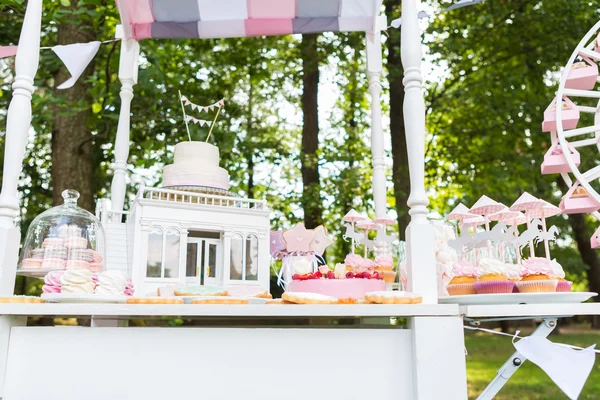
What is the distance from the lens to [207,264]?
2842 millimetres

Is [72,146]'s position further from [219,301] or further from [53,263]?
[219,301]

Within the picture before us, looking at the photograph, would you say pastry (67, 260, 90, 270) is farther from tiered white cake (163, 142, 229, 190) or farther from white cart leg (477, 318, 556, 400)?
white cart leg (477, 318, 556, 400)

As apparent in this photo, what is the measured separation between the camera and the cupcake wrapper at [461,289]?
197cm

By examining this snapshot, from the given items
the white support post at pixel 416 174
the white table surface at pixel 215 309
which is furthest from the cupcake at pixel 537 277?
the white table surface at pixel 215 309

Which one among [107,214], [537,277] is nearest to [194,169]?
[107,214]

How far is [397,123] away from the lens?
788cm

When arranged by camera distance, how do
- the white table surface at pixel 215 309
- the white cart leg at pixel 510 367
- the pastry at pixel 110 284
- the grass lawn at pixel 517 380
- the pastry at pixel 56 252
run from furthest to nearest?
the grass lawn at pixel 517 380
the pastry at pixel 56 252
the pastry at pixel 110 284
the white cart leg at pixel 510 367
the white table surface at pixel 215 309

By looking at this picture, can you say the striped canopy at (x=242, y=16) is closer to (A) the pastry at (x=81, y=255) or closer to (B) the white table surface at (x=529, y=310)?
(A) the pastry at (x=81, y=255)

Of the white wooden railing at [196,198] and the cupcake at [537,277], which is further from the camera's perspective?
the white wooden railing at [196,198]

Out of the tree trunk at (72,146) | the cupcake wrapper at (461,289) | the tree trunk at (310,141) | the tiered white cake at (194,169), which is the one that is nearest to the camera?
the cupcake wrapper at (461,289)

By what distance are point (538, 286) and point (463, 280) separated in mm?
268

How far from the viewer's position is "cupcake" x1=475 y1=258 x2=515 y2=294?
74.1 inches

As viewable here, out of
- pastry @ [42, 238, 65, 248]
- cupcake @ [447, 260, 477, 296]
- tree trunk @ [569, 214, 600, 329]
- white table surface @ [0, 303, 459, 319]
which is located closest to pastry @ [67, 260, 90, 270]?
pastry @ [42, 238, 65, 248]

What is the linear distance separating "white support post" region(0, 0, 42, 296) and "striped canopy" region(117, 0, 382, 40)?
3.93 ft
